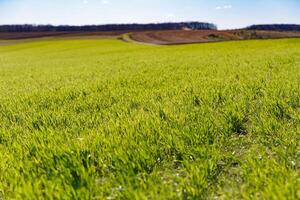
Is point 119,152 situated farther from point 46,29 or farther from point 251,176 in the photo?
point 46,29

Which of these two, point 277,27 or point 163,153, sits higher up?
point 277,27

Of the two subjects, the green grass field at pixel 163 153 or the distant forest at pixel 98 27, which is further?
the distant forest at pixel 98 27

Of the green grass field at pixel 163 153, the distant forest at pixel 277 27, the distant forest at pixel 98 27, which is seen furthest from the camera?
the distant forest at pixel 98 27

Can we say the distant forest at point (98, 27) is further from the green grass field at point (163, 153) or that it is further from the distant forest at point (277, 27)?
the green grass field at point (163, 153)

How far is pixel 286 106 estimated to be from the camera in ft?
15.6

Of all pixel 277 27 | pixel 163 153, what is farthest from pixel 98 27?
pixel 163 153

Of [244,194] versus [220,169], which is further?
[220,169]

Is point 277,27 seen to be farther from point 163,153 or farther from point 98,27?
point 163,153

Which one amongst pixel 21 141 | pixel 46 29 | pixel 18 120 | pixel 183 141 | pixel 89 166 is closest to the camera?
pixel 89 166

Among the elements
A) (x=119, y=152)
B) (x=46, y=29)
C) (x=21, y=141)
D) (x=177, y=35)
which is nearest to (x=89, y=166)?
(x=119, y=152)

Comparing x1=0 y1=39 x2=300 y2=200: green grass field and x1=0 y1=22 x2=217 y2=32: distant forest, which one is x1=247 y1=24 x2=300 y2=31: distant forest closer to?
x1=0 y1=22 x2=217 y2=32: distant forest

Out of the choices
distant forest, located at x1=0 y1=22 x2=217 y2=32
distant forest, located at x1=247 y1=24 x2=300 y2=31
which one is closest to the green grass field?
distant forest, located at x1=0 y1=22 x2=217 y2=32

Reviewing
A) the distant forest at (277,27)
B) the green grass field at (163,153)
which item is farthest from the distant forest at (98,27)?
the green grass field at (163,153)

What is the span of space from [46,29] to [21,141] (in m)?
168
